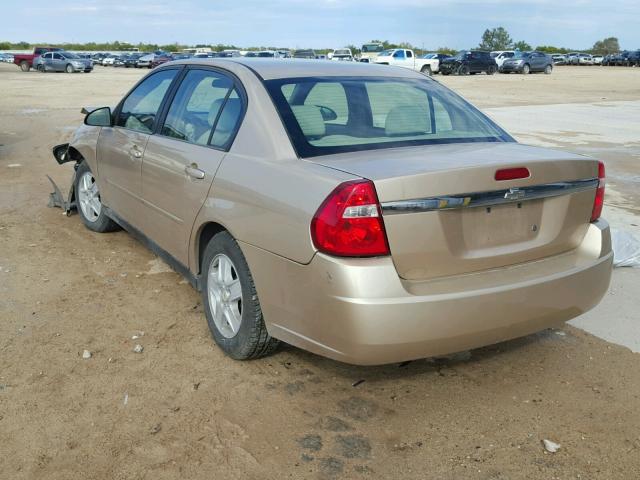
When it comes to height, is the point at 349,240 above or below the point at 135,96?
below

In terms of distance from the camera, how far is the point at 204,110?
163 inches

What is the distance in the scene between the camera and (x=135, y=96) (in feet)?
17.3

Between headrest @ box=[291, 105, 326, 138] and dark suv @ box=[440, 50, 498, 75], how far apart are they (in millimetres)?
46789

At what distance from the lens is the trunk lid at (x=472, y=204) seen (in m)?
2.89

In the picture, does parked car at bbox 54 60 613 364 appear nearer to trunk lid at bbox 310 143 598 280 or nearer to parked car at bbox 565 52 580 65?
trunk lid at bbox 310 143 598 280

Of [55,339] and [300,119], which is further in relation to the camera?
[55,339]

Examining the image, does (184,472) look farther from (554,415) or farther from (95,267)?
(95,267)

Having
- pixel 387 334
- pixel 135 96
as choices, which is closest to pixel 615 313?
pixel 387 334

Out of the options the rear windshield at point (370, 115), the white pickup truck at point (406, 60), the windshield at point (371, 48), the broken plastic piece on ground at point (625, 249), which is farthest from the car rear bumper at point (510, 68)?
the rear windshield at point (370, 115)

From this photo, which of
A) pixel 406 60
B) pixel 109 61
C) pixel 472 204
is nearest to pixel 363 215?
pixel 472 204

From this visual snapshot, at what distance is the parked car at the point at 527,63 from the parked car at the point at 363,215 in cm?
5041

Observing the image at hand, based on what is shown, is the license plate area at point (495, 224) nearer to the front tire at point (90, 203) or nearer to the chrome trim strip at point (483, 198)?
the chrome trim strip at point (483, 198)

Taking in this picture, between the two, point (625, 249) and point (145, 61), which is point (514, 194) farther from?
point (145, 61)

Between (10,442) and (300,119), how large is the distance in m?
2.07
